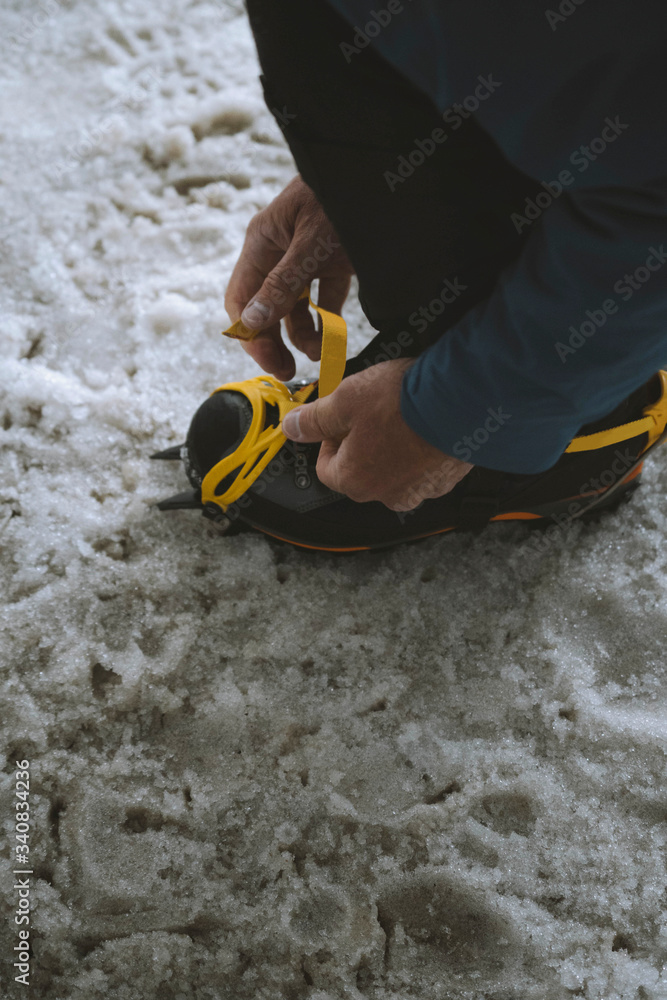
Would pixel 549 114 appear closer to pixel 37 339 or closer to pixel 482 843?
pixel 482 843

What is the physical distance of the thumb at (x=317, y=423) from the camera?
0.60m

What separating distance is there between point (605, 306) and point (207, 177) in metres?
0.96

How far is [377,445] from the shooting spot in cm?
57

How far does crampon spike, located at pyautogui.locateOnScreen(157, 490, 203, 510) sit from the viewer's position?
80 centimetres

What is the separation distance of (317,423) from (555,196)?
0.94 feet
